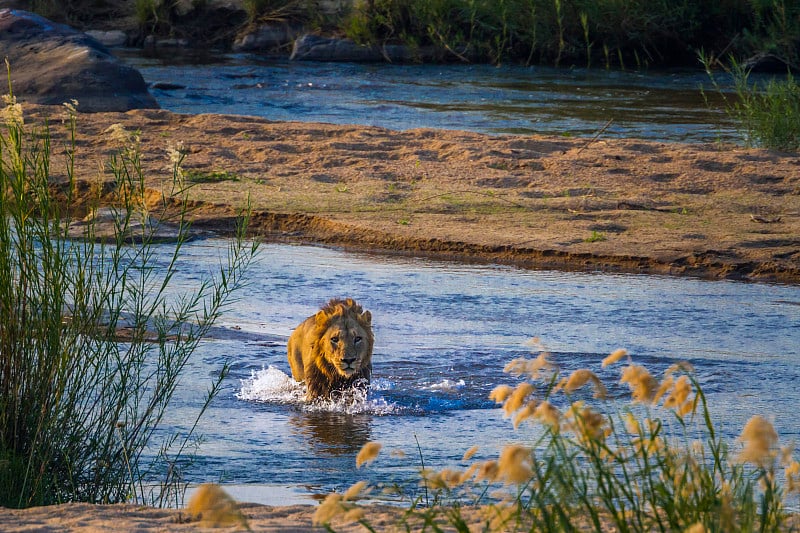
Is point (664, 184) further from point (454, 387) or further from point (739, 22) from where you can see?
point (739, 22)

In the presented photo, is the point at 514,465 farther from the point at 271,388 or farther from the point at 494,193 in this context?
the point at 494,193

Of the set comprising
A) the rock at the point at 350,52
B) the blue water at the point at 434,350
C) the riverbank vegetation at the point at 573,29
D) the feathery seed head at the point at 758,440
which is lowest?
the blue water at the point at 434,350

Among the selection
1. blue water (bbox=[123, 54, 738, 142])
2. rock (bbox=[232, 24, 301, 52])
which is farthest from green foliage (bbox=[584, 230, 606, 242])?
rock (bbox=[232, 24, 301, 52])

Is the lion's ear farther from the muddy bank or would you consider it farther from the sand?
the muddy bank

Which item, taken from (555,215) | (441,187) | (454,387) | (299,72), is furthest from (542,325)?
(299,72)

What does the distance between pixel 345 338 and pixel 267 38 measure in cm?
2220

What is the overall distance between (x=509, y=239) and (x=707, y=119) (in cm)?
920

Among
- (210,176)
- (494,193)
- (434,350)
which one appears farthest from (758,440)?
(210,176)

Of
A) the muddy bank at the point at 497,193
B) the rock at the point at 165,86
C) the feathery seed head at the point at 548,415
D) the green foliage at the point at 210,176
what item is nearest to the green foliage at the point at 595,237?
the muddy bank at the point at 497,193

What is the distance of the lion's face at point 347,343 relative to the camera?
6.94 meters

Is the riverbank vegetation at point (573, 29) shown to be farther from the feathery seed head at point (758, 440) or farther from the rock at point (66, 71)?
the feathery seed head at point (758, 440)

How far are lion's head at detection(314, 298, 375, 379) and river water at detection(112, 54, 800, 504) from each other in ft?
0.70

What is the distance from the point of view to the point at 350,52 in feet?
87.4

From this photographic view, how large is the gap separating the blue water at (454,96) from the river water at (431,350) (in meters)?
7.60
